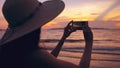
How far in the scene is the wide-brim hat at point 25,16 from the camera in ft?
6.23

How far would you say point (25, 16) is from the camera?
6.50ft

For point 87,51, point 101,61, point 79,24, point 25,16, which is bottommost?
point 101,61

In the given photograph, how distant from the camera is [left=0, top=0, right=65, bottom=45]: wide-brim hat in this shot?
190 centimetres

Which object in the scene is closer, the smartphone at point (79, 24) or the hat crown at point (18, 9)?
the hat crown at point (18, 9)

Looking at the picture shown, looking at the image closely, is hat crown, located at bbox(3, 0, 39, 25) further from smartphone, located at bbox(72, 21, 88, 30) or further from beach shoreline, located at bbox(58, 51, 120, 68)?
beach shoreline, located at bbox(58, 51, 120, 68)

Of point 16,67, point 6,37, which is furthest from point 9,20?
point 16,67

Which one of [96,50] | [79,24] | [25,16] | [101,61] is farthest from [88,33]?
[96,50]

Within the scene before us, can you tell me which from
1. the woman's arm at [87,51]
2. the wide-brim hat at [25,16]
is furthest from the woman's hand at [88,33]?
the wide-brim hat at [25,16]

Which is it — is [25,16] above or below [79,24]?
above

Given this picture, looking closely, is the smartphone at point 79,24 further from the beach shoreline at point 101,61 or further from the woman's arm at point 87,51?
the beach shoreline at point 101,61

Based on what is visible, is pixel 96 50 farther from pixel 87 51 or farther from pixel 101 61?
pixel 87 51

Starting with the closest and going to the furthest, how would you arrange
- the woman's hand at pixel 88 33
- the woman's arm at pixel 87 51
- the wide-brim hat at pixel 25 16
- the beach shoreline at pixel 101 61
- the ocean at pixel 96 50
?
the wide-brim hat at pixel 25 16
the woman's arm at pixel 87 51
the woman's hand at pixel 88 33
the beach shoreline at pixel 101 61
the ocean at pixel 96 50

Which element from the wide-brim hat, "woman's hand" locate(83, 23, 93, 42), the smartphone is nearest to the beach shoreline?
the smartphone

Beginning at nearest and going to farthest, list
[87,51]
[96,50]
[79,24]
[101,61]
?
[87,51], [79,24], [101,61], [96,50]
